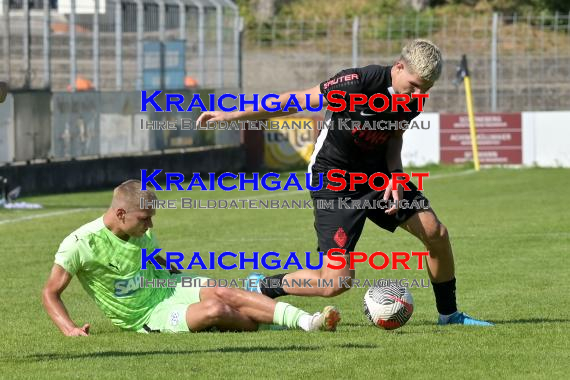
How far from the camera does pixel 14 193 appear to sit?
70.3 ft

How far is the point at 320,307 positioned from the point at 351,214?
201 cm

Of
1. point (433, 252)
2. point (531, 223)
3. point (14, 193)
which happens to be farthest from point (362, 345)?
point (14, 193)

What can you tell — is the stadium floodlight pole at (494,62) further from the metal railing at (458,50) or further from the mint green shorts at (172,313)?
the mint green shorts at (172,313)

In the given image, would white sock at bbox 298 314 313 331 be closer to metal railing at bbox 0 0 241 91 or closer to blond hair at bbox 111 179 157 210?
blond hair at bbox 111 179 157 210

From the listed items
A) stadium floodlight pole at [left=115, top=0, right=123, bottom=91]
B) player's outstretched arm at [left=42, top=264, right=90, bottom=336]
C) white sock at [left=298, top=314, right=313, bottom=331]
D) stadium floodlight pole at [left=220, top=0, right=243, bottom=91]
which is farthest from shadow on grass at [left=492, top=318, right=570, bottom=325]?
stadium floodlight pole at [left=220, top=0, right=243, bottom=91]

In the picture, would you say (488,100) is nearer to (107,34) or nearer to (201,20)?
(201,20)

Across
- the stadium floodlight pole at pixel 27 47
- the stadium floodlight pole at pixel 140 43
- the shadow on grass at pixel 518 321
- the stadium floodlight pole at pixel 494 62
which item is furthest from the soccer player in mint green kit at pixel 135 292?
the stadium floodlight pole at pixel 494 62

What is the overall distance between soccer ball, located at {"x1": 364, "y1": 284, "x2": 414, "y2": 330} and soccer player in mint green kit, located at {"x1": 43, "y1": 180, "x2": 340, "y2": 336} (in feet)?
1.22

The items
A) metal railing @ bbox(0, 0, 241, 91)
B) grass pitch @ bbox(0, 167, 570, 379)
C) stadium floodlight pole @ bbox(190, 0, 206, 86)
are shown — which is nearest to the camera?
grass pitch @ bbox(0, 167, 570, 379)

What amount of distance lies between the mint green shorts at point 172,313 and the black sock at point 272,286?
62 cm

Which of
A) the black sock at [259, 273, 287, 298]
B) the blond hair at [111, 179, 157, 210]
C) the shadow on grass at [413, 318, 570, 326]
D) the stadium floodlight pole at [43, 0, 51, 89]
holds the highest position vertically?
the stadium floodlight pole at [43, 0, 51, 89]

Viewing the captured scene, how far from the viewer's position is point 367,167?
29.2 ft

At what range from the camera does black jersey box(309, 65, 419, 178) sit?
8.51 meters

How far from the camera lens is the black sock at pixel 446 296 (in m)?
9.23
